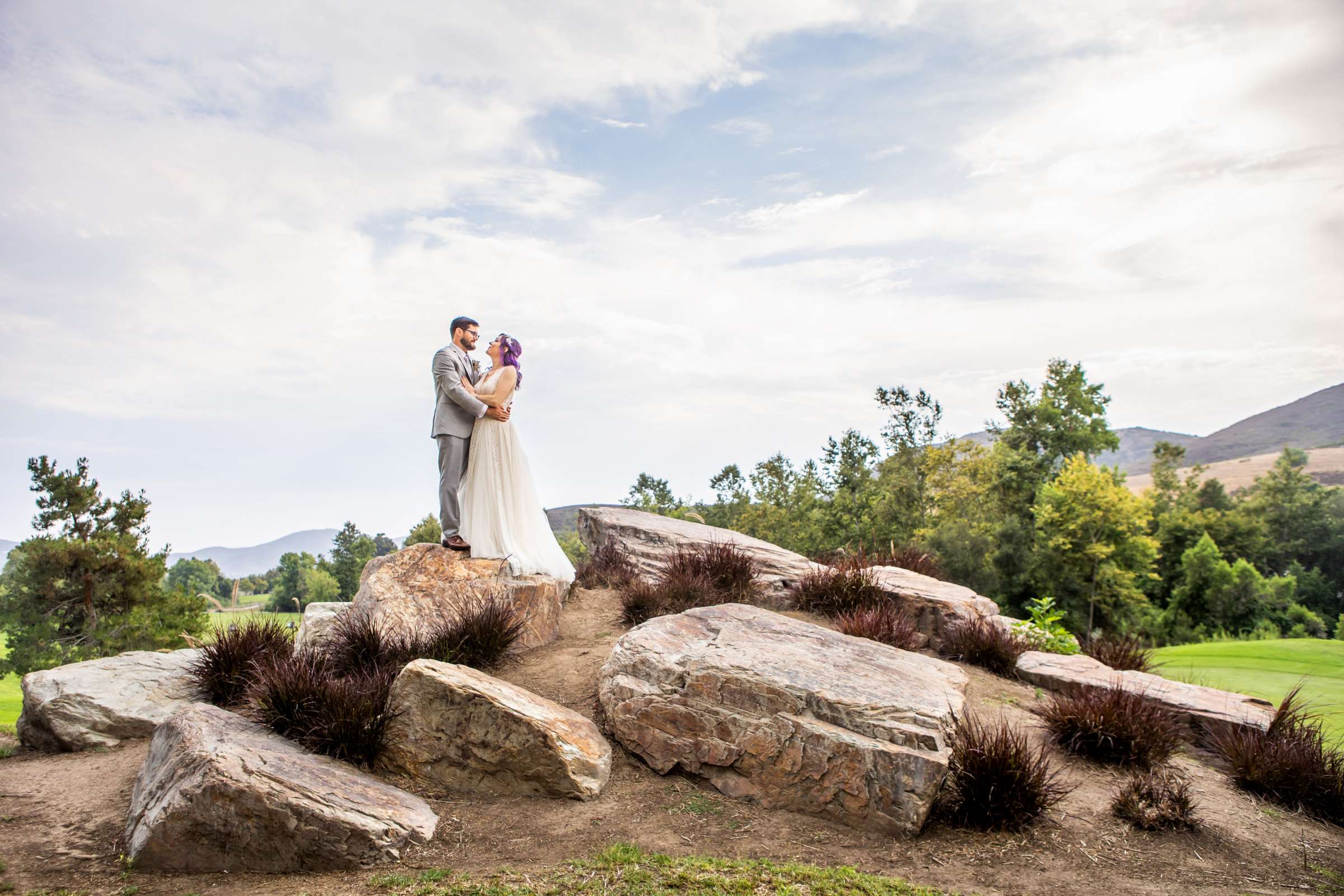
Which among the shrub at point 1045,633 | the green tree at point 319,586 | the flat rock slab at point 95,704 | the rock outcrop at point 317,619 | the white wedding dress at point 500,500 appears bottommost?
the green tree at point 319,586

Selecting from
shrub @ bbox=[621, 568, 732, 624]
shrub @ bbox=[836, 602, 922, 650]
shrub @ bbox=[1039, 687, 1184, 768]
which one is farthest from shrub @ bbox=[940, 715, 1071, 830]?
shrub @ bbox=[621, 568, 732, 624]

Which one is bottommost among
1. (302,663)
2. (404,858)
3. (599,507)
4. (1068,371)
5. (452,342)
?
(404,858)

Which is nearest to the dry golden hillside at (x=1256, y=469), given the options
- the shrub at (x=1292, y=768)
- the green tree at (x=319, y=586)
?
the green tree at (x=319, y=586)

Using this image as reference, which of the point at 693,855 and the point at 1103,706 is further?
the point at 1103,706

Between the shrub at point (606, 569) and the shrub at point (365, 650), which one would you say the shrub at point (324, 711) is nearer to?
the shrub at point (365, 650)

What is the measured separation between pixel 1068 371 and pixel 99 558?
5238cm

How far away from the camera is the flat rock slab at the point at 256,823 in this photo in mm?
5445

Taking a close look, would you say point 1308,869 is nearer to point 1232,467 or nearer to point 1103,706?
point 1103,706

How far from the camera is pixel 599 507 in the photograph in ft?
48.0

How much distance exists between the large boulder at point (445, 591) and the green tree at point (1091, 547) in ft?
119

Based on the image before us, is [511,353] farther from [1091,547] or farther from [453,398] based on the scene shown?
[1091,547]

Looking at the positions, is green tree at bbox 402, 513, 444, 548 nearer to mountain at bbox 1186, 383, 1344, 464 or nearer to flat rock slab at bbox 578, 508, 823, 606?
flat rock slab at bbox 578, 508, 823, 606

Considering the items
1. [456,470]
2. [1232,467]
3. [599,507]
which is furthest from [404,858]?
[1232,467]

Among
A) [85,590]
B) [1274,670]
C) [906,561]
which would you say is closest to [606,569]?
[906,561]
